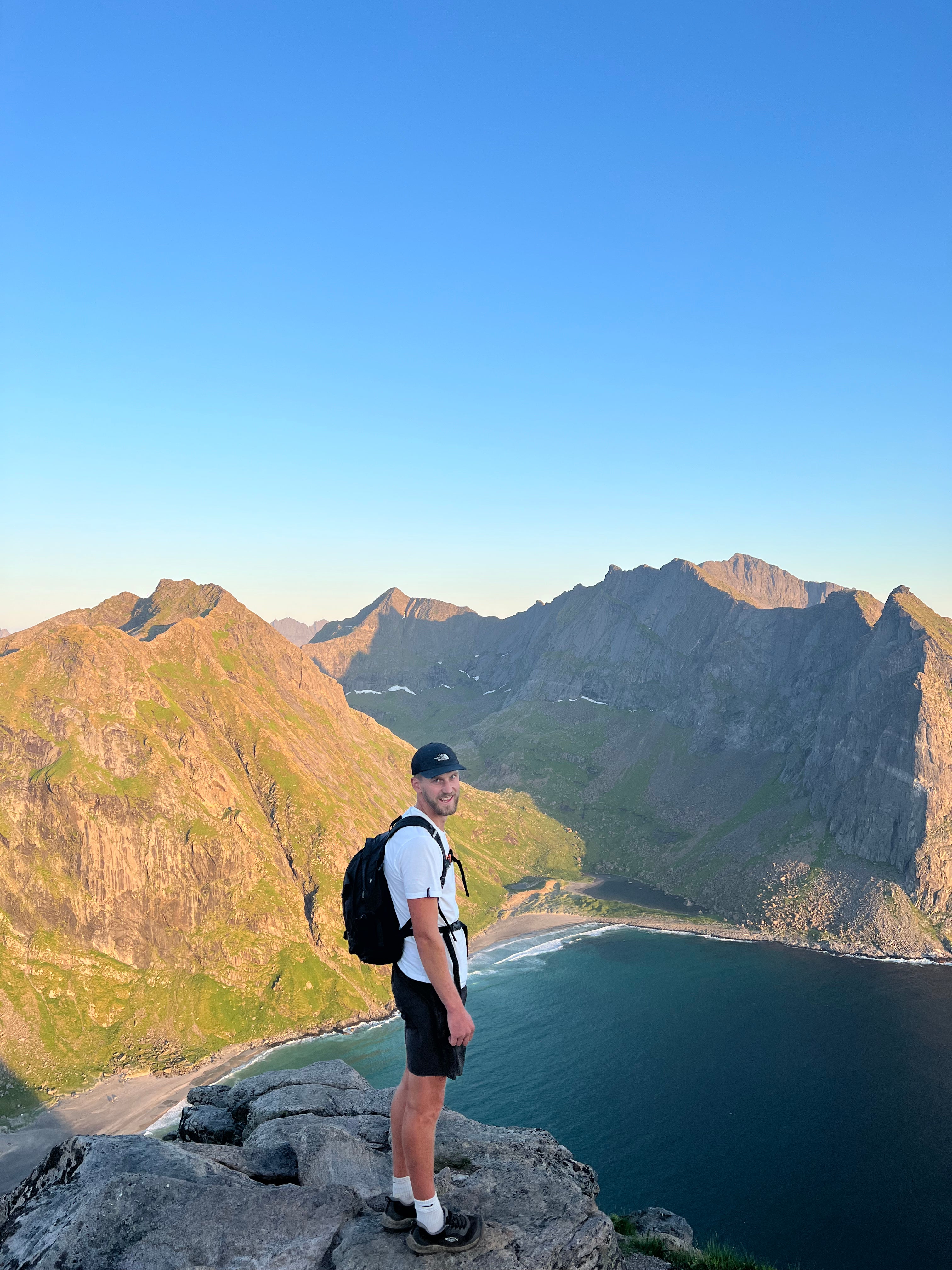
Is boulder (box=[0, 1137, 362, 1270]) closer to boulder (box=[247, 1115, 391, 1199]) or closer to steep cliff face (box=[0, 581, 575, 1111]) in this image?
boulder (box=[247, 1115, 391, 1199])

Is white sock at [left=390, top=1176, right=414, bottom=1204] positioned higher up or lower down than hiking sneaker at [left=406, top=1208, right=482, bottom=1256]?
higher up

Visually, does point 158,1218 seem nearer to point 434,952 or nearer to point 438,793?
point 434,952

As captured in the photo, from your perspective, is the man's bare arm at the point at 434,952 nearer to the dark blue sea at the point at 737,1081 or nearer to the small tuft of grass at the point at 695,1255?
the small tuft of grass at the point at 695,1255

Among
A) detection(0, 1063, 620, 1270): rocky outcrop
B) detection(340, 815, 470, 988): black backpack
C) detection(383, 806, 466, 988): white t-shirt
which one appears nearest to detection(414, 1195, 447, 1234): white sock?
detection(0, 1063, 620, 1270): rocky outcrop

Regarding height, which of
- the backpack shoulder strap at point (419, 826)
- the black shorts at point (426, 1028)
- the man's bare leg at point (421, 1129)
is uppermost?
the backpack shoulder strap at point (419, 826)

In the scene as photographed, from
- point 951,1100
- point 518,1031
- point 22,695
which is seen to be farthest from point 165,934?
point 951,1100

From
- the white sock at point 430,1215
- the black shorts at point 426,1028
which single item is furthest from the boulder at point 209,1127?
the black shorts at point 426,1028

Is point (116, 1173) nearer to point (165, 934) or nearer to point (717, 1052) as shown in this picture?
point (717, 1052)
